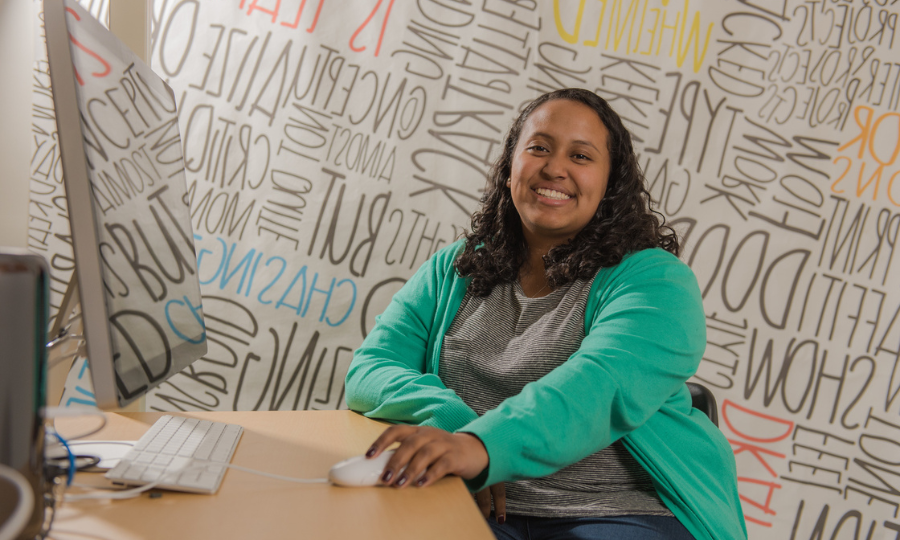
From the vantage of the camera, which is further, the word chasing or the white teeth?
the word chasing

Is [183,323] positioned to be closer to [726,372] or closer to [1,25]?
[1,25]

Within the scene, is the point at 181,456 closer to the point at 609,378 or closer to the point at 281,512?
the point at 281,512

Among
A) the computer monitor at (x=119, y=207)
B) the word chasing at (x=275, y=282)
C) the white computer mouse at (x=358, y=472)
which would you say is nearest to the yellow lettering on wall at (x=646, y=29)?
the word chasing at (x=275, y=282)

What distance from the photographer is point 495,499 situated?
944mm

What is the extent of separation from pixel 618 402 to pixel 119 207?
707mm

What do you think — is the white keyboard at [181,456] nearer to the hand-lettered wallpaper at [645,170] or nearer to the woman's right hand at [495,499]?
the woman's right hand at [495,499]

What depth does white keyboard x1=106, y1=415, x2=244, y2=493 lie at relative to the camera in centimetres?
69

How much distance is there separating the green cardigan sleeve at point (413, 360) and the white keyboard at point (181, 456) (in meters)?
0.25

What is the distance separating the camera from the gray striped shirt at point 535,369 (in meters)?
1.00

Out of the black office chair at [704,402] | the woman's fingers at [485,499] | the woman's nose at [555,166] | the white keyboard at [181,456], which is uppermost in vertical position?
the woman's nose at [555,166]

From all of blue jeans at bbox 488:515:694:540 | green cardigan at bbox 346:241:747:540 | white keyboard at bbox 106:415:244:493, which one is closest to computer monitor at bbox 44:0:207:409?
white keyboard at bbox 106:415:244:493

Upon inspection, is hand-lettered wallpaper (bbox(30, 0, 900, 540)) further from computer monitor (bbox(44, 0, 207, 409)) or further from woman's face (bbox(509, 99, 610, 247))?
computer monitor (bbox(44, 0, 207, 409))

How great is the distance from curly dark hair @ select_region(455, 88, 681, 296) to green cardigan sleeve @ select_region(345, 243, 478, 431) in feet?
0.21

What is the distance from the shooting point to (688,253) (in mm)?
1836
